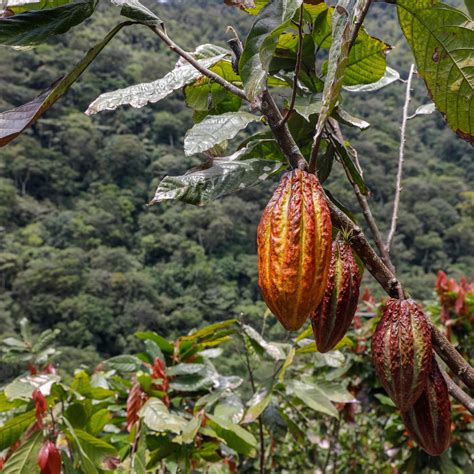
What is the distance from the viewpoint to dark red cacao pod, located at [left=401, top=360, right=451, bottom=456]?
413mm

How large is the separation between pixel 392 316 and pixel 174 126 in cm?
2429

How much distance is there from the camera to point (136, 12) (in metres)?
0.38

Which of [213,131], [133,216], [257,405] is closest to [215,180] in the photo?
[213,131]

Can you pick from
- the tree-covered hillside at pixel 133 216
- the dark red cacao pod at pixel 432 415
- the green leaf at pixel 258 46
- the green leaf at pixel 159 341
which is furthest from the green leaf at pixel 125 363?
the tree-covered hillside at pixel 133 216

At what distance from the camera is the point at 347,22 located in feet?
0.99

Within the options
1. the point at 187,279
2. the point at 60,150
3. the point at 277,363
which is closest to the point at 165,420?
the point at 277,363

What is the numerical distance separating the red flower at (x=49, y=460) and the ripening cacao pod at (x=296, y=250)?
52 centimetres

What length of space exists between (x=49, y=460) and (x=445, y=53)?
687 millimetres

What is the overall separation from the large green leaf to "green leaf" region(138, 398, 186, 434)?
574 mm

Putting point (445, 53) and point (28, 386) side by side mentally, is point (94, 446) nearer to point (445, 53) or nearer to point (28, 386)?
point (28, 386)

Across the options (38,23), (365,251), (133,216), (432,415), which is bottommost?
(133,216)

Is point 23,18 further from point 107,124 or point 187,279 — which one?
point 107,124

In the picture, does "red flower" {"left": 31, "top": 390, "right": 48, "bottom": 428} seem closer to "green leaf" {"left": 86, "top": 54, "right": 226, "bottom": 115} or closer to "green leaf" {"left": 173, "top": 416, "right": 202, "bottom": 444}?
"green leaf" {"left": 173, "top": 416, "right": 202, "bottom": 444}

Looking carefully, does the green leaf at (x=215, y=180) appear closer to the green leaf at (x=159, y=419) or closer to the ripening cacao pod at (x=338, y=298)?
the ripening cacao pod at (x=338, y=298)
